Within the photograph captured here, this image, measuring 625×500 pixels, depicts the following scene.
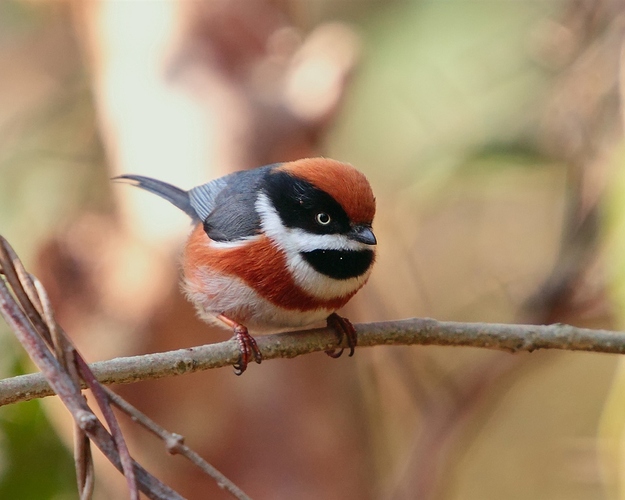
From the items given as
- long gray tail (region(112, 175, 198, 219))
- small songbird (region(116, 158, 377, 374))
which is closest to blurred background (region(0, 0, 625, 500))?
long gray tail (region(112, 175, 198, 219))

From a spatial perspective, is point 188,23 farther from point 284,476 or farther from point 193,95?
point 284,476

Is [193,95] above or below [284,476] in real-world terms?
above

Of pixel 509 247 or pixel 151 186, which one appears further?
pixel 509 247

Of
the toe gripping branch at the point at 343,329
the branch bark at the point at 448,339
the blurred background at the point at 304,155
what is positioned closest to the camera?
the branch bark at the point at 448,339

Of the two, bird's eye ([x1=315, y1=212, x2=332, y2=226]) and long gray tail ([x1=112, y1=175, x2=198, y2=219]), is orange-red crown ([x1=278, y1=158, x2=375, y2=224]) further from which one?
long gray tail ([x1=112, y1=175, x2=198, y2=219])

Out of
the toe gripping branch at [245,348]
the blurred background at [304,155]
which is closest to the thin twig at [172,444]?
the toe gripping branch at [245,348]

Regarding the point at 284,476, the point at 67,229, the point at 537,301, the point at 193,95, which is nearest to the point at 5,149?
the point at 67,229

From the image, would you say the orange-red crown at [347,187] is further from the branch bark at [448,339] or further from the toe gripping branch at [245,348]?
the toe gripping branch at [245,348]

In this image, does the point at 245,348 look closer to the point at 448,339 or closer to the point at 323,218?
the point at 323,218
